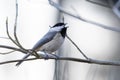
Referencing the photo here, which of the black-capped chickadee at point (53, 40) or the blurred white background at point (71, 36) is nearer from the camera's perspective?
the black-capped chickadee at point (53, 40)

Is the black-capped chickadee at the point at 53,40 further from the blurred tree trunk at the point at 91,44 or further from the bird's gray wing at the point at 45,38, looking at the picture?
the blurred tree trunk at the point at 91,44

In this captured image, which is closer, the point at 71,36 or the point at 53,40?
the point at 53,40

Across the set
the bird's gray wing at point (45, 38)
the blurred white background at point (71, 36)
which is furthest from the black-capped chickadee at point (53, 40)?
the blurred white background at point (71, 36)

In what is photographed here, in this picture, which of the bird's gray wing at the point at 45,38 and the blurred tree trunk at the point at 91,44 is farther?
the blurred tree trunk at the point at 91,44

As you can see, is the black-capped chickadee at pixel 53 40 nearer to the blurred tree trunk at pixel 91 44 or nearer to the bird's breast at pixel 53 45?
the bird's breast at pixel 53 45

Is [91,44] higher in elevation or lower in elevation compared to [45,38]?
lower

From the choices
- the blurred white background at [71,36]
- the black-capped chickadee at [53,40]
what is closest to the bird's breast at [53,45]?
the black-capped chickadee at [53,40]

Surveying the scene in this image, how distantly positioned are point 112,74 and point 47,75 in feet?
1.95

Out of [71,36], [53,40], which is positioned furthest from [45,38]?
[71,36]

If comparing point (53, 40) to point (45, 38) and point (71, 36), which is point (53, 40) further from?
point (71, 36)

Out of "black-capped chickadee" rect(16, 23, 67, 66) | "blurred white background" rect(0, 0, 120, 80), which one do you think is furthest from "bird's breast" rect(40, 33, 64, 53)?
"blurred white background" rect(0, 0, 120, 80)

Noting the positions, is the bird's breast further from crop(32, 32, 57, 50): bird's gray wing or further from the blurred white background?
the blurred white background

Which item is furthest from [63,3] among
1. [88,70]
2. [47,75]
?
[47,75]

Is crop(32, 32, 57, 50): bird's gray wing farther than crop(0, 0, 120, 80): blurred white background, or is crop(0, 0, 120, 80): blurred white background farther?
crop(0, 0, 120, 80): blurred white background
